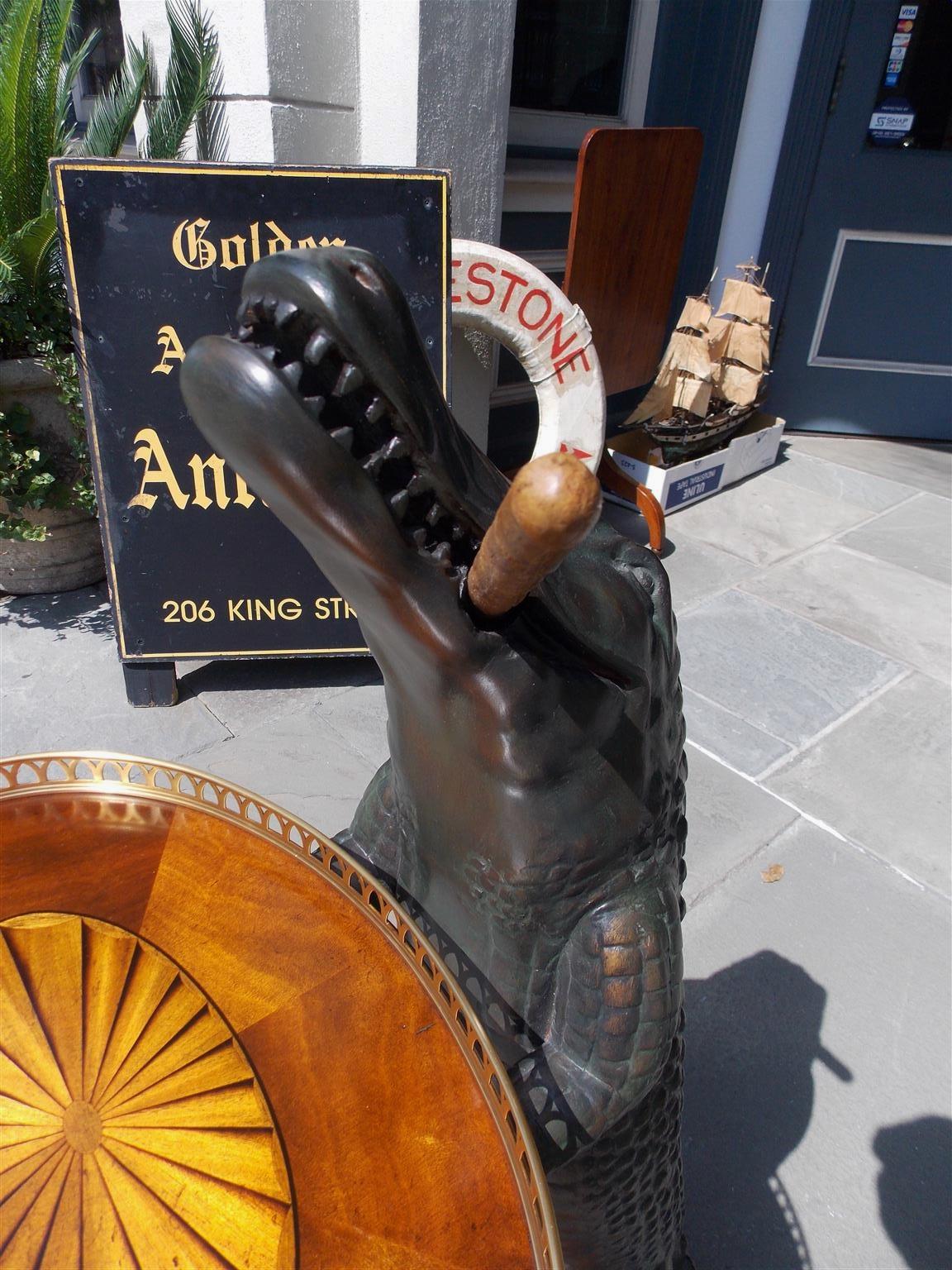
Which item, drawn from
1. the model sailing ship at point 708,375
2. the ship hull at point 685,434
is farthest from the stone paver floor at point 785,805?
the model sailing ship at point 708,375

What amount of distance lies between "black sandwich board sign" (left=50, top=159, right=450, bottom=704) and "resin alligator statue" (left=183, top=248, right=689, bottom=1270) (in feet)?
5.91

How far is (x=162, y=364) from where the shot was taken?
7.82ft

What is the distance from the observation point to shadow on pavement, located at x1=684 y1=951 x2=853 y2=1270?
1540mm

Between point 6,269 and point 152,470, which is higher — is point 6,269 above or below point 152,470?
above

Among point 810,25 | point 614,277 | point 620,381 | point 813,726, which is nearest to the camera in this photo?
point 813,726

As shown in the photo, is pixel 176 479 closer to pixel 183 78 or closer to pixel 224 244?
pixel 224 244

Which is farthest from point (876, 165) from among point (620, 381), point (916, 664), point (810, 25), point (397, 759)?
point (397, 759)

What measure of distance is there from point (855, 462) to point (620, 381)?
182 centimetres

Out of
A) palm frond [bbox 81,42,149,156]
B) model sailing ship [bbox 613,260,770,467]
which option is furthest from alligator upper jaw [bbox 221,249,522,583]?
model sailing ship [bbox 613,260,770,467]

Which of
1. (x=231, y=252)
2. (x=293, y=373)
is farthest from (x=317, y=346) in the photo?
(x=231, y=252)

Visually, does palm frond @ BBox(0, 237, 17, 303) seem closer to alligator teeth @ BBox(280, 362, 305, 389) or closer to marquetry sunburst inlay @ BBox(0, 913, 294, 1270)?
marquetry sunburst inlay @ BBox(0, 913, 294, 1270)

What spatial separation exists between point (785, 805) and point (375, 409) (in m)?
2.29

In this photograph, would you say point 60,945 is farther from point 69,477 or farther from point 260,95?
point 260,95

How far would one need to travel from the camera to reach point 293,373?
1.73 ft
